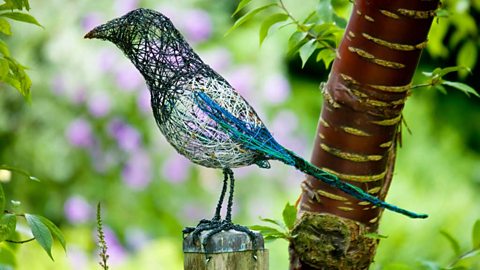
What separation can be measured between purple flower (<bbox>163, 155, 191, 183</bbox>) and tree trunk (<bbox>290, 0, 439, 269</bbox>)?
2508 millimetres

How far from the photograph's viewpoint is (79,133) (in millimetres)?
3781

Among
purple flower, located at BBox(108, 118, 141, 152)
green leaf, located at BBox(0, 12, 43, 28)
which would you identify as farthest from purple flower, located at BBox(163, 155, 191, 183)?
green leaf, located at BBox(0, 12, 43, 28)

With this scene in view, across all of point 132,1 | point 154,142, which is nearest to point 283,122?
point 154,142

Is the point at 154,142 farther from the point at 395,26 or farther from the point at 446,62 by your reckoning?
the point at 395,26

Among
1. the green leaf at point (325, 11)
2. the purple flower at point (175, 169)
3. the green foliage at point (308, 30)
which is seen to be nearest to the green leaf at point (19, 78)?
the green foliage at point (308, 30)

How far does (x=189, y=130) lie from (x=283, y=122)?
9.35ft

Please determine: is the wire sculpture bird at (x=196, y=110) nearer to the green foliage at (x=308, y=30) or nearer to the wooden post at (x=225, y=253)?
the wooden post at (x=225, y=253)

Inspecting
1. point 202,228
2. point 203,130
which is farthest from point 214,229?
point 203,130

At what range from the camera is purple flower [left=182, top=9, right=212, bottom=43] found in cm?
386

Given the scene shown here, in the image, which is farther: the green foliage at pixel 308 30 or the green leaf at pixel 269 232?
the green foliage at pixel 308 30

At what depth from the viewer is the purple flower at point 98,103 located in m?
3.70

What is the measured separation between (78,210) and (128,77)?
Answer: 25.3 inches

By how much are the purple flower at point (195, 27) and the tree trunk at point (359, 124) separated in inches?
102

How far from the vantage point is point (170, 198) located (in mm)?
3914
